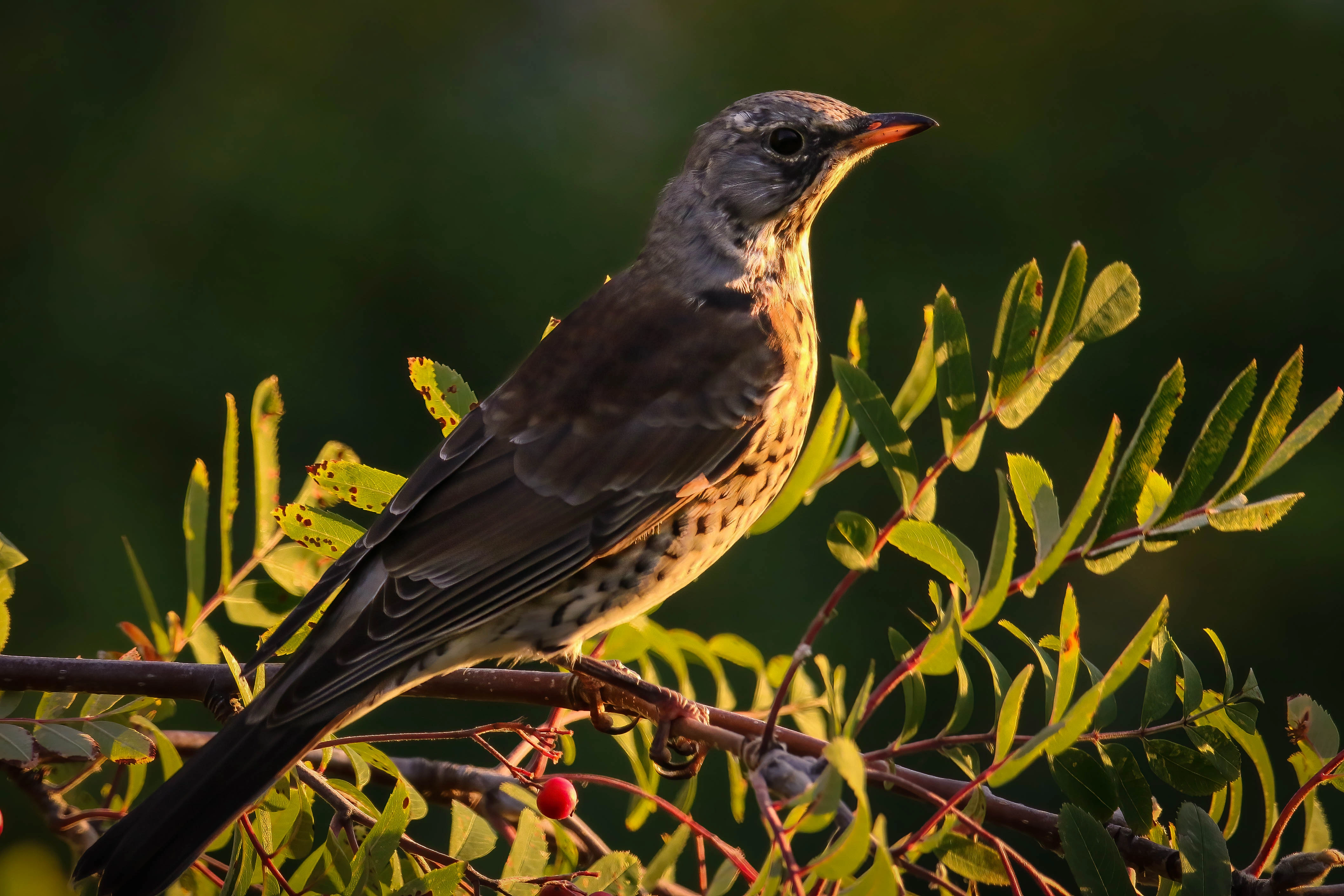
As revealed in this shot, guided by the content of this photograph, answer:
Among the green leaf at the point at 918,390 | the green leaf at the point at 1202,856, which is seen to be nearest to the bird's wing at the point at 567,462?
the green leaf at the point at 918,390

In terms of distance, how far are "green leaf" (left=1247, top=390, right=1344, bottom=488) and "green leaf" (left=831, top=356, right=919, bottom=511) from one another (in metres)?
0.30

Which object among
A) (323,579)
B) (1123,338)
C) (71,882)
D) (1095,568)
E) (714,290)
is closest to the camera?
(1095,568)

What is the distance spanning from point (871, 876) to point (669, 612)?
2393 mm

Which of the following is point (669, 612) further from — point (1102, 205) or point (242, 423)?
point (1102, 205)

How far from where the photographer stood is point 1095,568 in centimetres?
103

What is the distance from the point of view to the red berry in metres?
1.32

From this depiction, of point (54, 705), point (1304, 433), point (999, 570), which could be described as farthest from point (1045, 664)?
point (54, 705)

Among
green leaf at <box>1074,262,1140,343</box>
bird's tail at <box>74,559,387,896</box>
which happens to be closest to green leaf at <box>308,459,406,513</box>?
bird's tail at <box>74,559,387,896</box>

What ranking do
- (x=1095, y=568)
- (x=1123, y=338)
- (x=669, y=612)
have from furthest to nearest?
(x=1123, y=338) < (x=669, y=612) < (x=1095, y=568)

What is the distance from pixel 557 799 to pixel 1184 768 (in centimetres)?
65

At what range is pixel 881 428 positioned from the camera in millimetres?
1037

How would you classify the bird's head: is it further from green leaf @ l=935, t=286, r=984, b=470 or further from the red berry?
the red berry

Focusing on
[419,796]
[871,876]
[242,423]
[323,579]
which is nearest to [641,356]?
[323,579]

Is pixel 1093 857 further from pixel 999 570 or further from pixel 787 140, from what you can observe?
pixel 787 140
